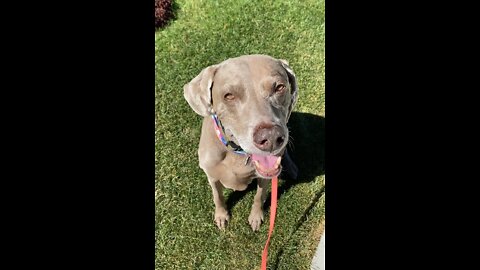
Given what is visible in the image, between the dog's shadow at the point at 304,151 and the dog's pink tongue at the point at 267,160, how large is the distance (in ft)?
5.10

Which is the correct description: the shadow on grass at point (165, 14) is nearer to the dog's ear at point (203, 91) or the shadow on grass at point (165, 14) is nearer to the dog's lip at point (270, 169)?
the dog's ear at point (203, 91)

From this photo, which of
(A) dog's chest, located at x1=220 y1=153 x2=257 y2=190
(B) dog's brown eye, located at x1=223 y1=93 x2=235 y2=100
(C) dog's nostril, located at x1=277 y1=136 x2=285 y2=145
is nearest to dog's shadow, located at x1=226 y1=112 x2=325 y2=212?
(A) dog's chest, located at x1=220 y1=153 x2=257 y2=190

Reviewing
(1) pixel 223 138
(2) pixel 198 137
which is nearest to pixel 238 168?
(1) pixel 223 138

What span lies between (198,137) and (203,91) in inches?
72.1

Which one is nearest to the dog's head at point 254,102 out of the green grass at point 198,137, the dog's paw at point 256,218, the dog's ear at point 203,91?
the dog's ear at point 203,91

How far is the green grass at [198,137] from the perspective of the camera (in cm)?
465

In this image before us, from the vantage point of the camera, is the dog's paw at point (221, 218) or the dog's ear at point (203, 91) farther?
the dog's paw at point (221, 218)

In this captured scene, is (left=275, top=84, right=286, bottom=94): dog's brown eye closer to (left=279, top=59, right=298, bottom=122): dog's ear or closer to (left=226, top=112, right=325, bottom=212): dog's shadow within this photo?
(left=279, top=59, right=298, bottom=122): dog's ear

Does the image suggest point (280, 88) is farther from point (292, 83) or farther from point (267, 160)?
point (267, 160)

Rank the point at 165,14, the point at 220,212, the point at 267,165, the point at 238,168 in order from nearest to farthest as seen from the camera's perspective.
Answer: the point at 267,165 < the point at 238,168 < the point at 220,212 < the point at 165,14

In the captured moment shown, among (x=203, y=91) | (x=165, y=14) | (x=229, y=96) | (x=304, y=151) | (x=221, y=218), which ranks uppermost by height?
(x=229, y=96)

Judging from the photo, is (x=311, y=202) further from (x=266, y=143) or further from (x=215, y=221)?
(x=266, y=143)

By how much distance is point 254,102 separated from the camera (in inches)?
127

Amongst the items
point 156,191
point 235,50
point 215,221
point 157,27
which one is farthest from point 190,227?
point 157,27
